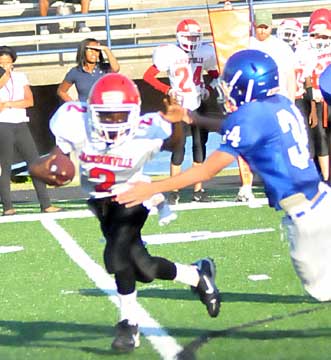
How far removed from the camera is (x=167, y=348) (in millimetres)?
5355

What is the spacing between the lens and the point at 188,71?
10875mm

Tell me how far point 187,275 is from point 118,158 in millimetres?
815

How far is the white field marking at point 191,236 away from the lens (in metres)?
8.78

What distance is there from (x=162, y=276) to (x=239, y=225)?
3683 mm

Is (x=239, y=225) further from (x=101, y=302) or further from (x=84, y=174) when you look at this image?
(x=84, y=174)

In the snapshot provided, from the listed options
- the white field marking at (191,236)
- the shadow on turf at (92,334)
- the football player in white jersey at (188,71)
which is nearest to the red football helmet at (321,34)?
the football player in white jersey at (188,71)

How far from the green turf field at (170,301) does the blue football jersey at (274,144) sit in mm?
742

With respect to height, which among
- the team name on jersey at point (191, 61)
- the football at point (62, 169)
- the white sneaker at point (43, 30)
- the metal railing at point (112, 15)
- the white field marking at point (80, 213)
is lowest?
the white field marking at point (80, 213)

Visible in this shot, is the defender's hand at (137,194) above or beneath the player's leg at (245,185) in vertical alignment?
above

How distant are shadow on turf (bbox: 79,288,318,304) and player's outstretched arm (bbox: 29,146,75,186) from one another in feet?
4.73

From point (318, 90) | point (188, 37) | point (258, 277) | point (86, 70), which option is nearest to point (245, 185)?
point (318, 90)

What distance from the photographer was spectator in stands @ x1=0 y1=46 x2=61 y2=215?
10.7 metres

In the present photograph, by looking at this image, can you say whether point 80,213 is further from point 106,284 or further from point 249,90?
point 249,90

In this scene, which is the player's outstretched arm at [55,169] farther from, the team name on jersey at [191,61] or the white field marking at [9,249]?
the team name on jersey at [191,61]
